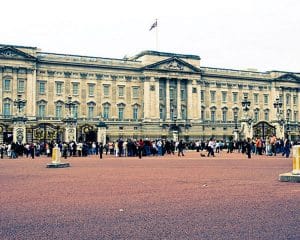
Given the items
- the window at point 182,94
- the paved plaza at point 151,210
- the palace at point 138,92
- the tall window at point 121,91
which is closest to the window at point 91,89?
the palace at point 138,92

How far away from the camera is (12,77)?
225ft

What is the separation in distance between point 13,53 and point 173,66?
94.5ft

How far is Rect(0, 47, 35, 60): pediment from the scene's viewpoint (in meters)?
66.9

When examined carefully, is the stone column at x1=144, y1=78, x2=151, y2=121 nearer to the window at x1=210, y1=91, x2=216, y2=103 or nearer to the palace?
the palace

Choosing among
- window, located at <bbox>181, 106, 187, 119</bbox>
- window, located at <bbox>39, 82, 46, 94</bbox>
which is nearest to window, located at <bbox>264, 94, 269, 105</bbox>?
window, located at <bbox>181, 106, 187, 119</bbox>

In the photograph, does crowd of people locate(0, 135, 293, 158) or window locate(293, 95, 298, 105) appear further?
window locate(293, 95, 298, 105)

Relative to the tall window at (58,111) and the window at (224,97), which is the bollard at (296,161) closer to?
the tall window at (58,111)

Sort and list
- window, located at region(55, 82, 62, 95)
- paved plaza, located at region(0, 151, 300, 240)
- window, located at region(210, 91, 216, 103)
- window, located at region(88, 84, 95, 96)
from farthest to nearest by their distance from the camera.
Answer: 1. window, located at region(210, 91, 216, 103)
2. window, located at region(88, 84, 95, 96)
3. window, located at region(55, 82, 62, 95)
4. paved plaza, located at region(0, 151, 300, 240)

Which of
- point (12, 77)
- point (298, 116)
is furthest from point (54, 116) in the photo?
point (298, 116)

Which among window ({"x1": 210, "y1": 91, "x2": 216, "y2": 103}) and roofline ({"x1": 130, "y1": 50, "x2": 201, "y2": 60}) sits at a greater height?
roofline ({"x1": 130, "y1": 50, "x2": 201, "y2": 60})

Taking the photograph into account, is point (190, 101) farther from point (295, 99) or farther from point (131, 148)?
point (131, 148)

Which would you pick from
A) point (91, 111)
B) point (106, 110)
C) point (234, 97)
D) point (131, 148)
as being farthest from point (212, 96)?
point (131, 148)

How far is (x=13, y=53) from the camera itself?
67750 millimetres

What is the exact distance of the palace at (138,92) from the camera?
68750mm
